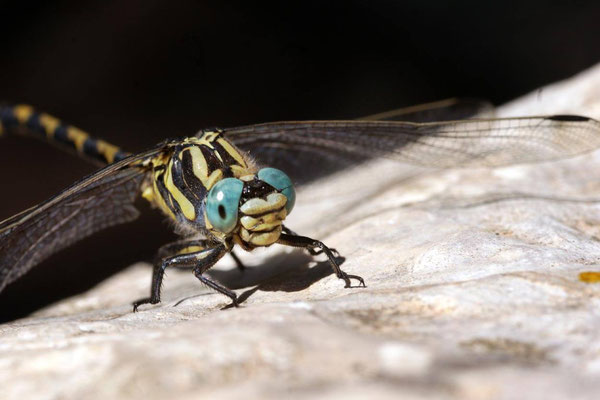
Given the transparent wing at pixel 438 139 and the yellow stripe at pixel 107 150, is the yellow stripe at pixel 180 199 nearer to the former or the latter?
the transparent wing at pixel 438 139

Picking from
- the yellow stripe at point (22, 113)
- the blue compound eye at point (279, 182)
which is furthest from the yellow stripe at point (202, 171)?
the yellow stripe at point (22, 113)

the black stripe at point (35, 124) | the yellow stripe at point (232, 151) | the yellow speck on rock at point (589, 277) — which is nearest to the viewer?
the yellow speck on rock at point (589, 277)

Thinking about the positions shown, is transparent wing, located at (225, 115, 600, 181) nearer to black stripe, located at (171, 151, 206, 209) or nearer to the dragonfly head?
black stripe, located at (171, 151, 206, 209)

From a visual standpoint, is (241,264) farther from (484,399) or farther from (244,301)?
(484,399)

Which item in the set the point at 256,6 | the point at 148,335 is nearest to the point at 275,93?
the point at 256,6

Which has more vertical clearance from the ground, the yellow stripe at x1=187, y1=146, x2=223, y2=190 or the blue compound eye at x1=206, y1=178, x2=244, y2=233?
the yellow stripe at x1=187, y1=146, x2=223, y2=190

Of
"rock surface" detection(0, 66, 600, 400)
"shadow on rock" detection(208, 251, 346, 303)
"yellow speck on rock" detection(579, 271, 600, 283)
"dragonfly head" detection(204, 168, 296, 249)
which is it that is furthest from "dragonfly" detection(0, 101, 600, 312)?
"yellow speck on rock" detection(579, 271, 600, 283)

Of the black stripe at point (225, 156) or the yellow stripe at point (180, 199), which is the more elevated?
the black stripe at point (225, 156)
